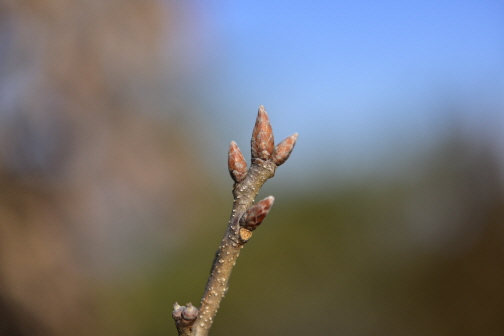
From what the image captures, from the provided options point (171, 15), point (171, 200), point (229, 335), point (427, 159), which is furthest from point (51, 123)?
point (427, 159)

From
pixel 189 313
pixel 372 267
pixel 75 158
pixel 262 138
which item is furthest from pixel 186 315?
pixel 372 267

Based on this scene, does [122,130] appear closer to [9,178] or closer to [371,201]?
[9,178]

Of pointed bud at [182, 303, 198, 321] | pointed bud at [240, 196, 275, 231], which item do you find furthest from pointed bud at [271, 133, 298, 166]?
pointed bud at [182, 303, 198, 321]

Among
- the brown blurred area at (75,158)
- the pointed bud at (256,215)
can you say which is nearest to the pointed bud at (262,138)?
the pointed bud at (256,215)

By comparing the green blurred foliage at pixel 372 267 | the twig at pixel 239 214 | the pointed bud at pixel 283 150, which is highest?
the pointed bud at pixel 283 150

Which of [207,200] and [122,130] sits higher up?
[122,130]

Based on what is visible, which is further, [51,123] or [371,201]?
[371,201]

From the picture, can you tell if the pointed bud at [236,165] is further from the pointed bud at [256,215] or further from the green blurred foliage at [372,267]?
the green blurred foliage at [372,267]
